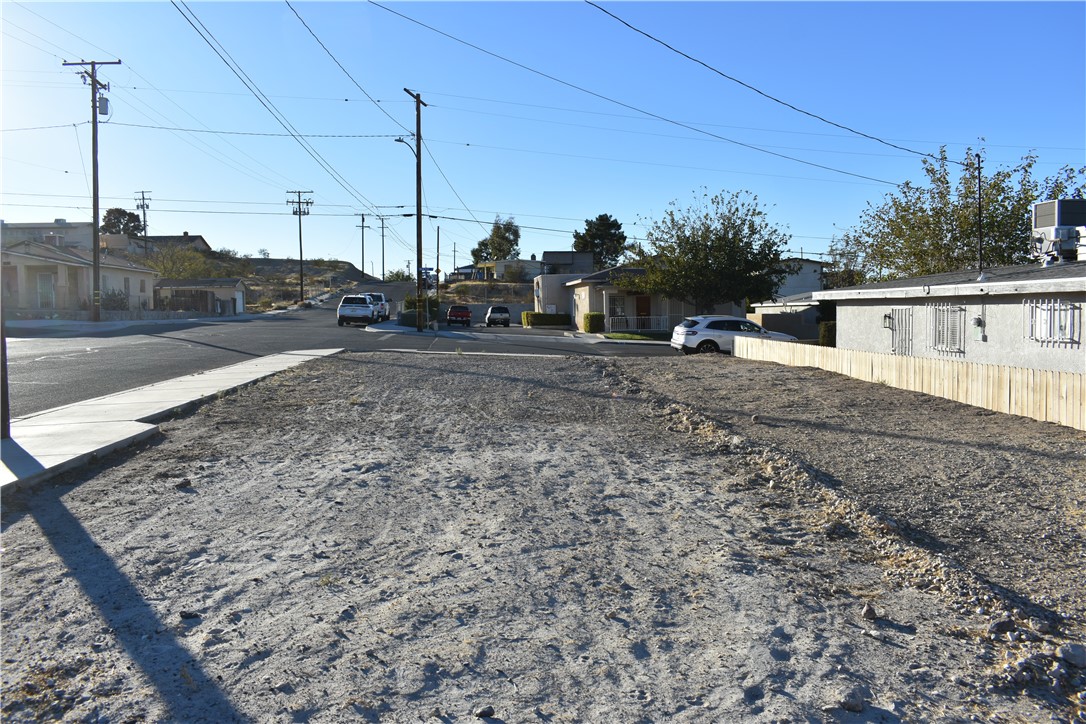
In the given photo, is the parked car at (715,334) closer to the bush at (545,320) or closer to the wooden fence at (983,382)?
the wooden fence at (983,382)

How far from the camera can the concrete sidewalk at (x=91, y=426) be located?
7.91m

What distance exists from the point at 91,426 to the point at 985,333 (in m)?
17.4

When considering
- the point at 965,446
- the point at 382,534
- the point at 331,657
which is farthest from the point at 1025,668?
the point at 965,446

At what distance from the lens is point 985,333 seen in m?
18.2

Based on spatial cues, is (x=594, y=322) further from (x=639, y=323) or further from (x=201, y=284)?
(x=201, y=284)

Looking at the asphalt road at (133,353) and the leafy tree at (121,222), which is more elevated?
the leafy tree at (121,222)

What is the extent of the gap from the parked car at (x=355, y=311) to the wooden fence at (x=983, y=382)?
3010 cm

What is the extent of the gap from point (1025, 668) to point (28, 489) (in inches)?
304

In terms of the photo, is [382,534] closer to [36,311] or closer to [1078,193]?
[1078,193]

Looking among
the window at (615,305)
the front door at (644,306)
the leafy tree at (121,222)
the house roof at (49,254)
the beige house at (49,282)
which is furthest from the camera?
the leafy tree at (121,222)

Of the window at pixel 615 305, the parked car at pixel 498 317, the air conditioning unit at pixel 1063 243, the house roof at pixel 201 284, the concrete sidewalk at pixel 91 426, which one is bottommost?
the concrete sidewalk at pixel 91 426

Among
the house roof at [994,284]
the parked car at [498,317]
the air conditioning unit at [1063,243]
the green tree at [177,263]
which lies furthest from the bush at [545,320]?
the green tree at [177,263]

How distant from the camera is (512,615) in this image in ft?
16.2

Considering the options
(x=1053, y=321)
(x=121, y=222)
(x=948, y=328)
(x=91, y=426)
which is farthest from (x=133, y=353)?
(x=121, y=222)
